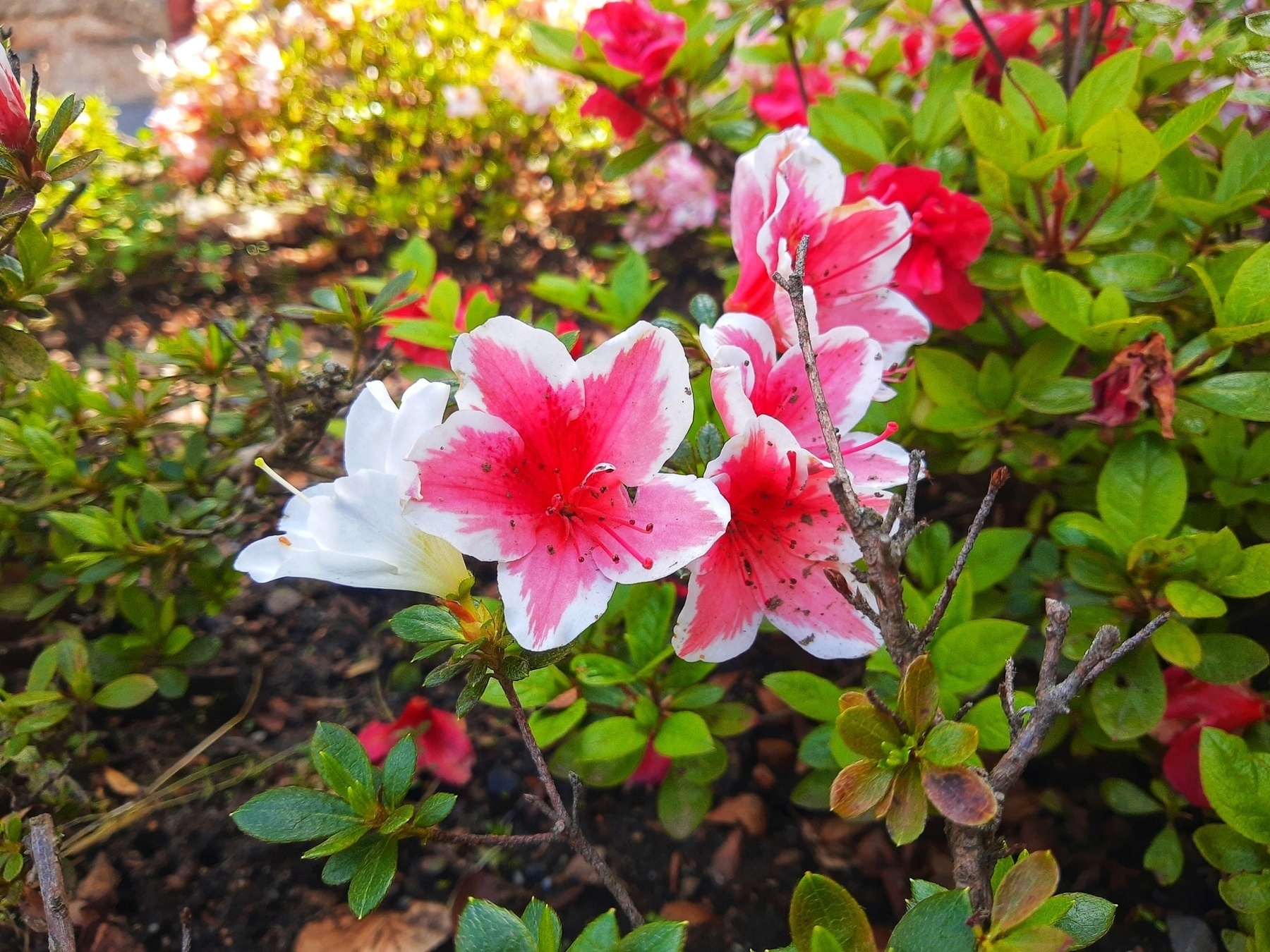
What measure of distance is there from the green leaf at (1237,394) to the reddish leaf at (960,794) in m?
0.61

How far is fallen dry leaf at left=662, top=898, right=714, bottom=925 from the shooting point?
120 centimetres

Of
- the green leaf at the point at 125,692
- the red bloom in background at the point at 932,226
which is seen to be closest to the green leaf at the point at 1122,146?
the red bloom in background at the point at 932,226

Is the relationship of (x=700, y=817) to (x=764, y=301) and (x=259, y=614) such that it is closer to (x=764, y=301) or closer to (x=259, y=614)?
(x=764, y=301)

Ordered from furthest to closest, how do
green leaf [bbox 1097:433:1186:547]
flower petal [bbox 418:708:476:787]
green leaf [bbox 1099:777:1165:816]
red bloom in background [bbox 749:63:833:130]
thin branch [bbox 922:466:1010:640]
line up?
red bloom in background [bbox 749:63:833:130]
flower petal [bbox 418:708:476:787]
green leaf [bbox 1099:777:1165:816]
green leaf [bbox 1097:433:1186:547]
thin branch [bbox 922:466:1010:640]

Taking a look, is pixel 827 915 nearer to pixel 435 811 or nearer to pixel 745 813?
pixel 435 811

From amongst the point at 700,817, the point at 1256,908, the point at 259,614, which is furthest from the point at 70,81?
the point at 1256,908

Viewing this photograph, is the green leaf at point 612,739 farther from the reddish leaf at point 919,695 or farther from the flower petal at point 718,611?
the reddish leaf at point 919,695

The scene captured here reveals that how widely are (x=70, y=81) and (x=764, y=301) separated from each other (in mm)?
7468

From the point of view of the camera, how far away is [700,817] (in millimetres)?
1130

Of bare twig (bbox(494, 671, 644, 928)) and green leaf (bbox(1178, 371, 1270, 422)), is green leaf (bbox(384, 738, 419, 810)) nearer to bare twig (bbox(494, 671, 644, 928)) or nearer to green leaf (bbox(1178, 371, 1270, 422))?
bare twig (bbox(494, 671, 644, 928))

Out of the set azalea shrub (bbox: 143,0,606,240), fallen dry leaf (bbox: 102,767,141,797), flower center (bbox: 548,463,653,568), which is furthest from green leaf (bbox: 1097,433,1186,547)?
azalea shrub (bbox: 143,0,606,240)

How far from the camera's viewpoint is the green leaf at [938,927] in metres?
A: 0.62

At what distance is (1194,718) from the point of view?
1.08 m

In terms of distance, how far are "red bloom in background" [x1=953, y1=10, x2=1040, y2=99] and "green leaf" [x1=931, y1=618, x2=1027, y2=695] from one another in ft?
3.66
